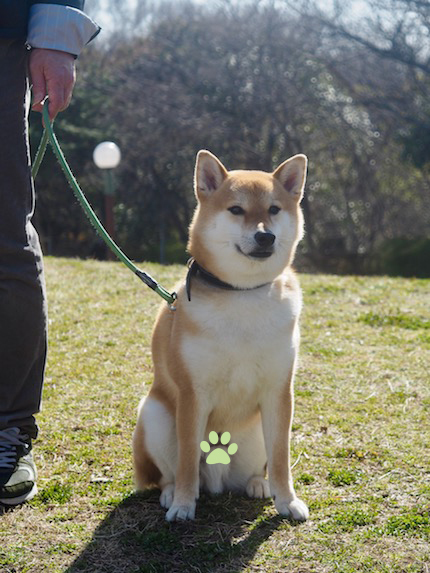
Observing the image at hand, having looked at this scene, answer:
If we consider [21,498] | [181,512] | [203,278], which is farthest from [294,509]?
[21,498]

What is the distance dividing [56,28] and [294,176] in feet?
3.21

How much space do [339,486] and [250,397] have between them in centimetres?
59

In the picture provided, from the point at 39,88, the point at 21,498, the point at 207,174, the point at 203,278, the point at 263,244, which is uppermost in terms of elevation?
the point at 39,88

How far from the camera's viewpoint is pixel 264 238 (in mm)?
2420

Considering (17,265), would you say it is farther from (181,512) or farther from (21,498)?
(181,512)

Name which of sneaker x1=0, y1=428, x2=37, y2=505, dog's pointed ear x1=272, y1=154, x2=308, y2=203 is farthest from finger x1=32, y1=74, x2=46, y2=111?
sneaker x1=0, y1=428, x2=37, y2=505

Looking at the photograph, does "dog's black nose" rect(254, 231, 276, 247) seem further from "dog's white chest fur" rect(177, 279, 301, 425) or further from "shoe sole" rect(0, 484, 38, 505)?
"shoe sole" rect(0, 484, 38, 505)

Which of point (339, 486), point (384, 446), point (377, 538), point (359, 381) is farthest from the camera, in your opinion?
point (359, 381)

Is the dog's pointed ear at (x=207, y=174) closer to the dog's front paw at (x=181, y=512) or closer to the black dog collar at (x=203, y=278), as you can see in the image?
the black dog collar at (x=203, y=278)

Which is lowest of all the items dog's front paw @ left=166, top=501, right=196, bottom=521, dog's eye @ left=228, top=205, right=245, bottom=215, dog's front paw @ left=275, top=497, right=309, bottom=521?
dog's front paw @ left=166, top=501, right=196, bottom=521

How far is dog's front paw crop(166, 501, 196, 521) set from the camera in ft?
7.91

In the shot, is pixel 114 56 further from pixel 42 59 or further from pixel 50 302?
pixel 42 59

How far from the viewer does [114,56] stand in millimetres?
19375

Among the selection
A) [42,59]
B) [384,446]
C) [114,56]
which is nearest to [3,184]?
[42,59]
